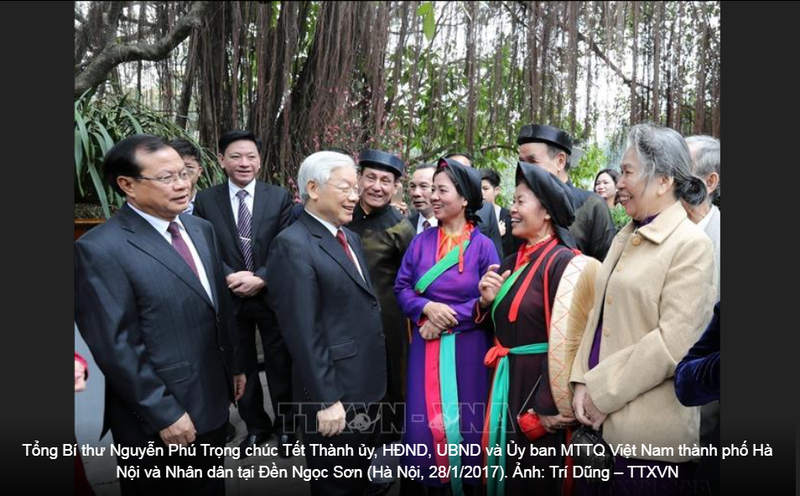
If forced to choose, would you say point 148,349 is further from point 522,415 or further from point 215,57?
point 215,57

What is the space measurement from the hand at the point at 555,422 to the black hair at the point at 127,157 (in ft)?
5.88

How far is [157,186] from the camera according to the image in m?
2.23

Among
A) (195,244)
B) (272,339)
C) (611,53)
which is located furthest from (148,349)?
(611,53)

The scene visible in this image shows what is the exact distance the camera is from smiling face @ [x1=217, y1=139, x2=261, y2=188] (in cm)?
372

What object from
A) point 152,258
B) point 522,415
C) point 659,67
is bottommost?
point 522,415

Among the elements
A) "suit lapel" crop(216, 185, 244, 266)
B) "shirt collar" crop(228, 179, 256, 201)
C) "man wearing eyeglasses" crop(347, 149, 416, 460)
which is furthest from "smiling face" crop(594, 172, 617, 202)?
"suit lapel" crop(216, 185, 244, 266)

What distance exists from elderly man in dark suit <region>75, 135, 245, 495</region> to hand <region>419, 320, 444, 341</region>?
2.99ft

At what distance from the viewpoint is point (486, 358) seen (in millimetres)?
2678

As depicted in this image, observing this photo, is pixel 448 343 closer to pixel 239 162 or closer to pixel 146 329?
pixel 146 329

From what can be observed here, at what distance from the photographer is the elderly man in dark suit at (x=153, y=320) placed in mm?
2043

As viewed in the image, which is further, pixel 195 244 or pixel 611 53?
pixel 611 53

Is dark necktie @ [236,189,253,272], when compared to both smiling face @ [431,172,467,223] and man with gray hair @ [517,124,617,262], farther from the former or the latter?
man with gray hair @ [517,124,617,262]

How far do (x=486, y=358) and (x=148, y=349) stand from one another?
136 cm

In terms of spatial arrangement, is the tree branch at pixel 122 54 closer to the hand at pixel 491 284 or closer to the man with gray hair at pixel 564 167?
the man with gray hair at pixel 564 167
